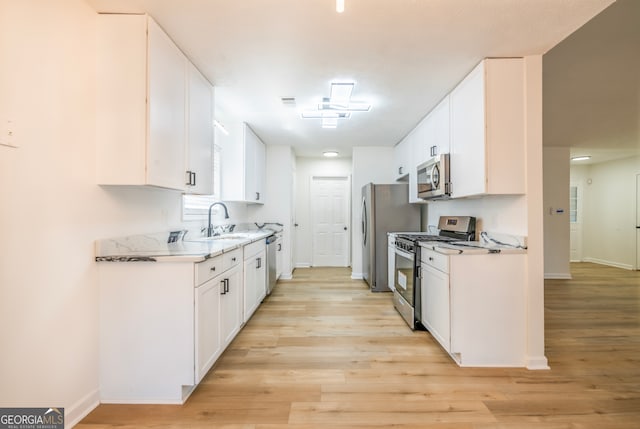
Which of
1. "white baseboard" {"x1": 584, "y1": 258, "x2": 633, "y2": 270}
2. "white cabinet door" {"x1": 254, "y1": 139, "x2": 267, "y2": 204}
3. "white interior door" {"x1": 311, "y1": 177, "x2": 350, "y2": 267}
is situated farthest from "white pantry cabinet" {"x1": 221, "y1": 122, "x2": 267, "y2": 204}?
"white baseboard" {"x1": 584, "y1": 258, "x2": 633, "y2": 270}

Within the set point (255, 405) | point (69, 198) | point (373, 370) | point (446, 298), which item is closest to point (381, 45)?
point (446, 298)

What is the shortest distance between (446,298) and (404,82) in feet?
6.31

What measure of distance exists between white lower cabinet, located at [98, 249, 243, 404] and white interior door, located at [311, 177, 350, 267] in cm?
456

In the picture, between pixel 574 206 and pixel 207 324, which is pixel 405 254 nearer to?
pixel 207 324

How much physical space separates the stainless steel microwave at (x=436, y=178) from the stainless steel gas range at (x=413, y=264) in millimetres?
395

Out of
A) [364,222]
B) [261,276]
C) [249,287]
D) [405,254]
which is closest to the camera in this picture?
[249,287]

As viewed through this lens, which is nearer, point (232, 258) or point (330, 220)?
point (232, 258)

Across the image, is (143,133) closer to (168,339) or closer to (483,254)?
(168,339)

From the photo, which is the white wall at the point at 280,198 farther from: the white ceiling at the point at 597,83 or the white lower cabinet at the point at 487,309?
the white ceiling at the point at 597,83

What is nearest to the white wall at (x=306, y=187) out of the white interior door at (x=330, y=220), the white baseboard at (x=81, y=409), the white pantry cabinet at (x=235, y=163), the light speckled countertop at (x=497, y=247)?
the white interior door at (x=330, y=220)

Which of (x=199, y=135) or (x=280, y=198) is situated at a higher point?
(x=199, y=135)

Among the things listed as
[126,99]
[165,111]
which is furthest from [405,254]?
[126,99]

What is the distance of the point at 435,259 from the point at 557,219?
4.24 m

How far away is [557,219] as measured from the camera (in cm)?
507
